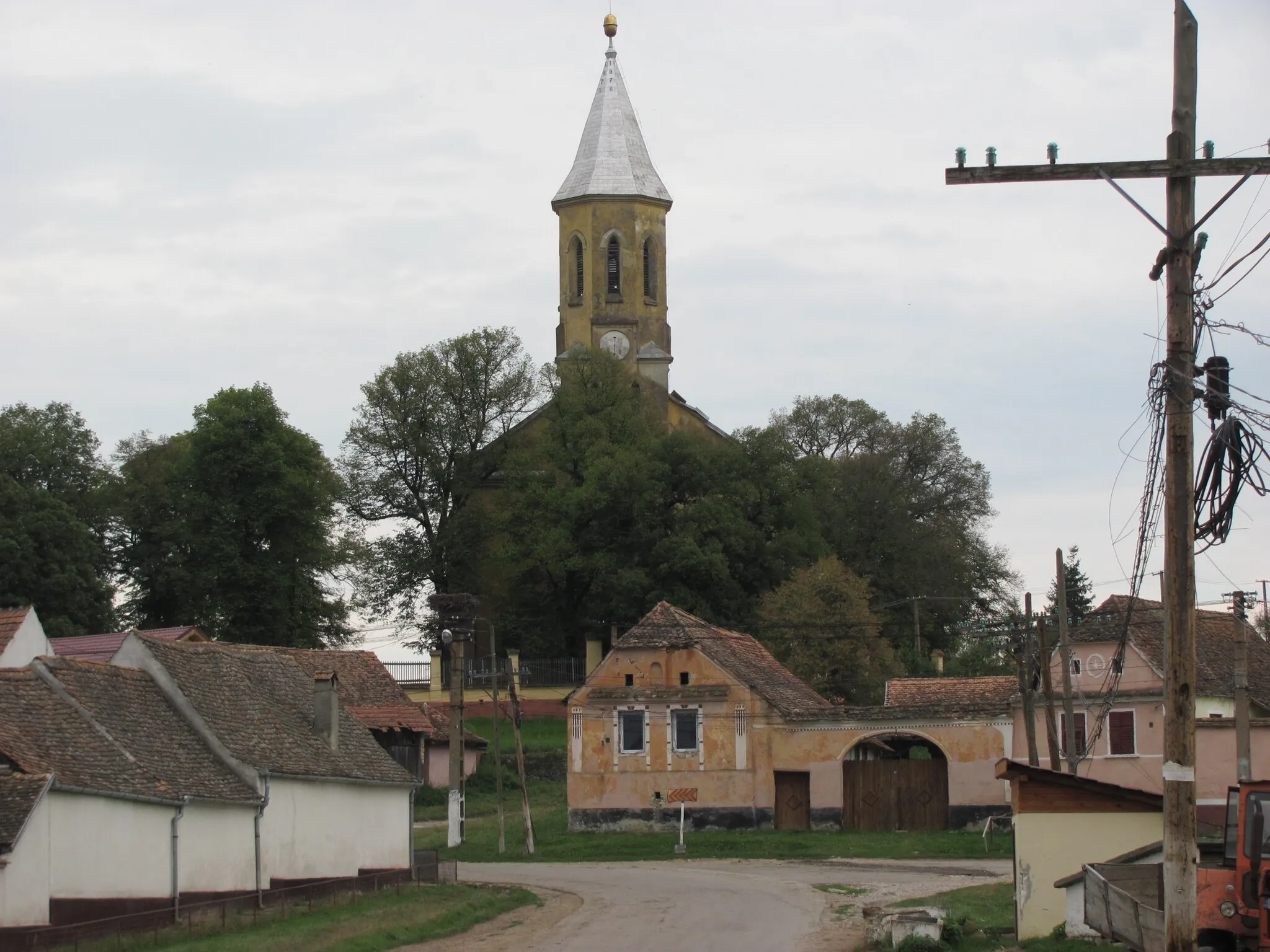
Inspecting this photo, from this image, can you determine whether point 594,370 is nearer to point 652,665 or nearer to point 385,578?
point 385,578

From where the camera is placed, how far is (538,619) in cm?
7200

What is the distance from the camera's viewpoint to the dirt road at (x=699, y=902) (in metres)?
25.2

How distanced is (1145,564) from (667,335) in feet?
211

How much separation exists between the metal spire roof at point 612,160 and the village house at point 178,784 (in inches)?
1775

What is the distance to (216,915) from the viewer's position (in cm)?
2795

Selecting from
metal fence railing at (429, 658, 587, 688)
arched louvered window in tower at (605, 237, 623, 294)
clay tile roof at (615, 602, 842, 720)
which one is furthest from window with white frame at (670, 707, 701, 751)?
arched louvered window in tower at (605, 237, 623, 294)

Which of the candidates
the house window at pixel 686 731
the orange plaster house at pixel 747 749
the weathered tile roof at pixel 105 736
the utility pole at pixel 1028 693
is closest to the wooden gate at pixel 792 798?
the orange plaster house at pixel 747 749

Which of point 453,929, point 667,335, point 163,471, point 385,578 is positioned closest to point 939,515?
point 667,335

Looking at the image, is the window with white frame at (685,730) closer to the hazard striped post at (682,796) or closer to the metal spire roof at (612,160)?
the hazard striped post at (682,796)

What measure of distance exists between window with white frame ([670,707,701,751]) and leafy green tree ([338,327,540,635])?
26.7 meters

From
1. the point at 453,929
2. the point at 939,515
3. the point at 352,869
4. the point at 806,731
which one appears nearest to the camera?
the point at 453,929

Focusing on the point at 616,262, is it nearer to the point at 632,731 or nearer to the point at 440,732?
the point at 440,732

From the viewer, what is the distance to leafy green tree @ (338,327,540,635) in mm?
73188

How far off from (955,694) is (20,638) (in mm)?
24607
